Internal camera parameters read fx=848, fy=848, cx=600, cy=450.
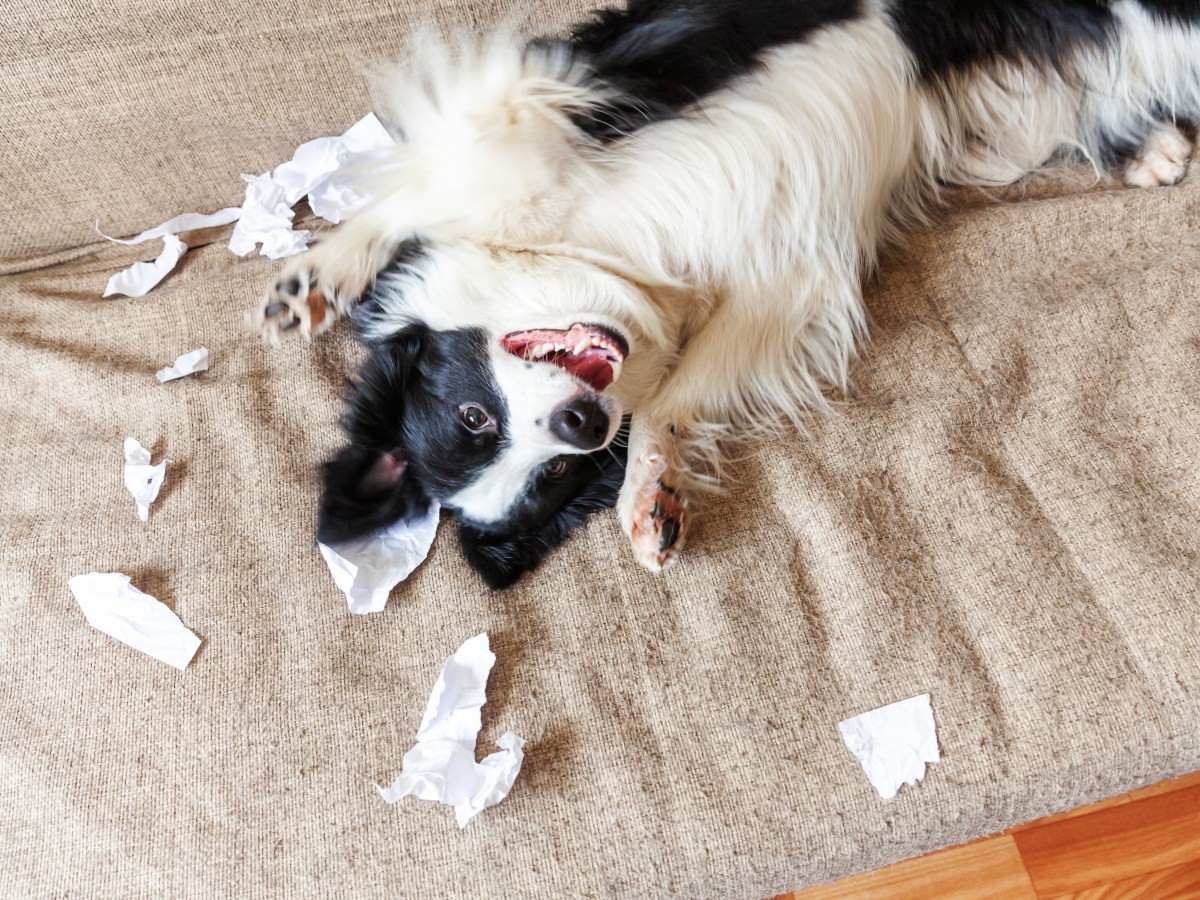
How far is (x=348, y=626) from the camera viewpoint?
→ 56.3 inches

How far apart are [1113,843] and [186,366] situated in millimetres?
2094

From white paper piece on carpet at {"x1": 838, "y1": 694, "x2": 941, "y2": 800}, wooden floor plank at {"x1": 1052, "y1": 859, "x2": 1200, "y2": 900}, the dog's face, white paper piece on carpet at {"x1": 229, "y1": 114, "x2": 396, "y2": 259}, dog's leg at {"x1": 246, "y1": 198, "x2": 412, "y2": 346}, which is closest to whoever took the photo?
white paper piece on carpet at {"x1": 838, "y1": 694, "x2": 941, "y2": 800}

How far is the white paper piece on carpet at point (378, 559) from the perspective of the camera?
4.76ft

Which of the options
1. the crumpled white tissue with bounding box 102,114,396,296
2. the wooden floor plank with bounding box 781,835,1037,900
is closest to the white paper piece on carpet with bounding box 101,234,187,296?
the crumpled white tissue with bounding box 102,114,396,296

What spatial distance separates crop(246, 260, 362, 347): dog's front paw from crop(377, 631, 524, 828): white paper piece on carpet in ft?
2.17

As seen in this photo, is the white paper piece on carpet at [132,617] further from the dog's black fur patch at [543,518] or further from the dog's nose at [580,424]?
the dog's nose at [580,424]

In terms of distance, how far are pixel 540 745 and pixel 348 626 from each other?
1.27 feet

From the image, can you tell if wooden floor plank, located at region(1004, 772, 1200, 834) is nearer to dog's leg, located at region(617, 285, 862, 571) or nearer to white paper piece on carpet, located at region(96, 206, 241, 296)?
dog's leg, located at region(617, 285, 862, 571)

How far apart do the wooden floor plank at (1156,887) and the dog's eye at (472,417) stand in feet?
4.78

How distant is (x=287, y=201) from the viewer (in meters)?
1.91

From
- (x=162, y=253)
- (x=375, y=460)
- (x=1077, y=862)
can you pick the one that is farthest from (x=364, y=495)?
(x=1077, y=862)

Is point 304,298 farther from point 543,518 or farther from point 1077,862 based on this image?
point 1077,862

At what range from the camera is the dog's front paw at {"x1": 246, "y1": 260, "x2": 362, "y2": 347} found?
1.51 metres

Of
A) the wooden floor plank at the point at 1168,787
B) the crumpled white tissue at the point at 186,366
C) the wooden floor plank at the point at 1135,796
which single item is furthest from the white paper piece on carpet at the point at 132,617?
the wooden floor plank at the point at 1168,787
